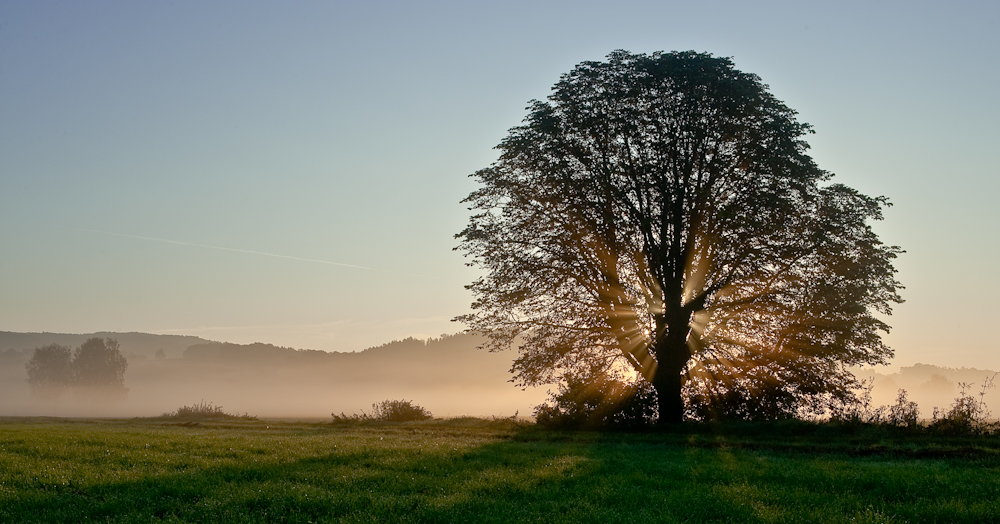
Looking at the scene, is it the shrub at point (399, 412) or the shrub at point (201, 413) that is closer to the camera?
the shrub at point (399, 412)

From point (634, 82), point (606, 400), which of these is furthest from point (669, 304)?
point (634, 82)

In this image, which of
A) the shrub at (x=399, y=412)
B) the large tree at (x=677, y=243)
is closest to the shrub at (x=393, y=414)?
the shrub at (x=399, y=412)

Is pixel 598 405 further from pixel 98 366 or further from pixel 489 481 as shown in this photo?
pixel 98 366

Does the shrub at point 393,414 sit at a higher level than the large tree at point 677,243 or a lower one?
lower

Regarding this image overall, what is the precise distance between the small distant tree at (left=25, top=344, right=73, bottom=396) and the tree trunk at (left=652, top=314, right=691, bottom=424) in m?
129

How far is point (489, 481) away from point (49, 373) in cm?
13998

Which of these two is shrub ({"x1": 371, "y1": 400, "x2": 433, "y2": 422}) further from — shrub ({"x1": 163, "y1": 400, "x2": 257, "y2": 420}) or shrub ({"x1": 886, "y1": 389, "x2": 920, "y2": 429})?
shrub ({"x1": 886, "y1": 389, "x2": 920, "y2": 429})

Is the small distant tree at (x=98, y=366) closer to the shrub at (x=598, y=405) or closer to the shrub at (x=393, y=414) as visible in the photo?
the shrub at (x=393, y=414)

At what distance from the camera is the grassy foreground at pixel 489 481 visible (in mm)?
11602

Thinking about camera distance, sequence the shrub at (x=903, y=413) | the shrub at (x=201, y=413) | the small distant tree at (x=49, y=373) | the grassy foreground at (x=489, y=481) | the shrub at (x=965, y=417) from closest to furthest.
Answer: the grassy foreground at (x=489, y=481)
the shrub at (x=965, y=417)
the shrub at (x=903, y=413)
the shrub at (x=201, y=413)
the small distant tree at (x=49, y=373)

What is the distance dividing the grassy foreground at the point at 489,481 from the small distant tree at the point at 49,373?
12386 cm

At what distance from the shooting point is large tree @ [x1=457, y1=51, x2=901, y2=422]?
30266mm

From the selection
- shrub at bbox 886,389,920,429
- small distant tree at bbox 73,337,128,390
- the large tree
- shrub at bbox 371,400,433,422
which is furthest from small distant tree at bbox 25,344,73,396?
shrub at bbox 886,389,920,429

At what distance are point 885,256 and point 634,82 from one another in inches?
549
